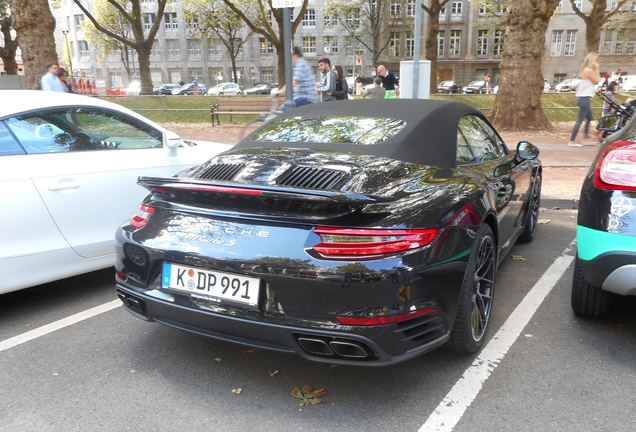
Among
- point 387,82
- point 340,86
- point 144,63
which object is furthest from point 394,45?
point 340,86

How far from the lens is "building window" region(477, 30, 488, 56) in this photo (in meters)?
63.1

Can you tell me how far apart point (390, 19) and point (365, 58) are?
600cm

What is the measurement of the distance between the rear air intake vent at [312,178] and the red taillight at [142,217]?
730mm

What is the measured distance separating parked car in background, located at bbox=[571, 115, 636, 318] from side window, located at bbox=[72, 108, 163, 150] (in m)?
3.39

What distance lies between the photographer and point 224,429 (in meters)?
2.40

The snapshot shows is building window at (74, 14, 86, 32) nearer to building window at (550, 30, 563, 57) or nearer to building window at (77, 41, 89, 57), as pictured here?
building window at (77, 41, 89, 57)

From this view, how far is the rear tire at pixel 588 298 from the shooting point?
3289mm

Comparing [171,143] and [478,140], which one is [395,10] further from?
[478,140]

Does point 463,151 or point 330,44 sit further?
point 330,44

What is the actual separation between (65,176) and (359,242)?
97.0 inches

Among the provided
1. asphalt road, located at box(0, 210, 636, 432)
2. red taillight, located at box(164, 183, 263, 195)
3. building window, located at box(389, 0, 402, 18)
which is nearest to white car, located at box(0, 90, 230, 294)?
asphalt road, located at box(0, 210, 636, 432)

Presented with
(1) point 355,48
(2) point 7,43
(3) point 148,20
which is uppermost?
(3) point 148,20

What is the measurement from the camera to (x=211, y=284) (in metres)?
2.46

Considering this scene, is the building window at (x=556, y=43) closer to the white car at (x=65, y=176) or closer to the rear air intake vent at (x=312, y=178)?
the white car at (x=65, y=176)
